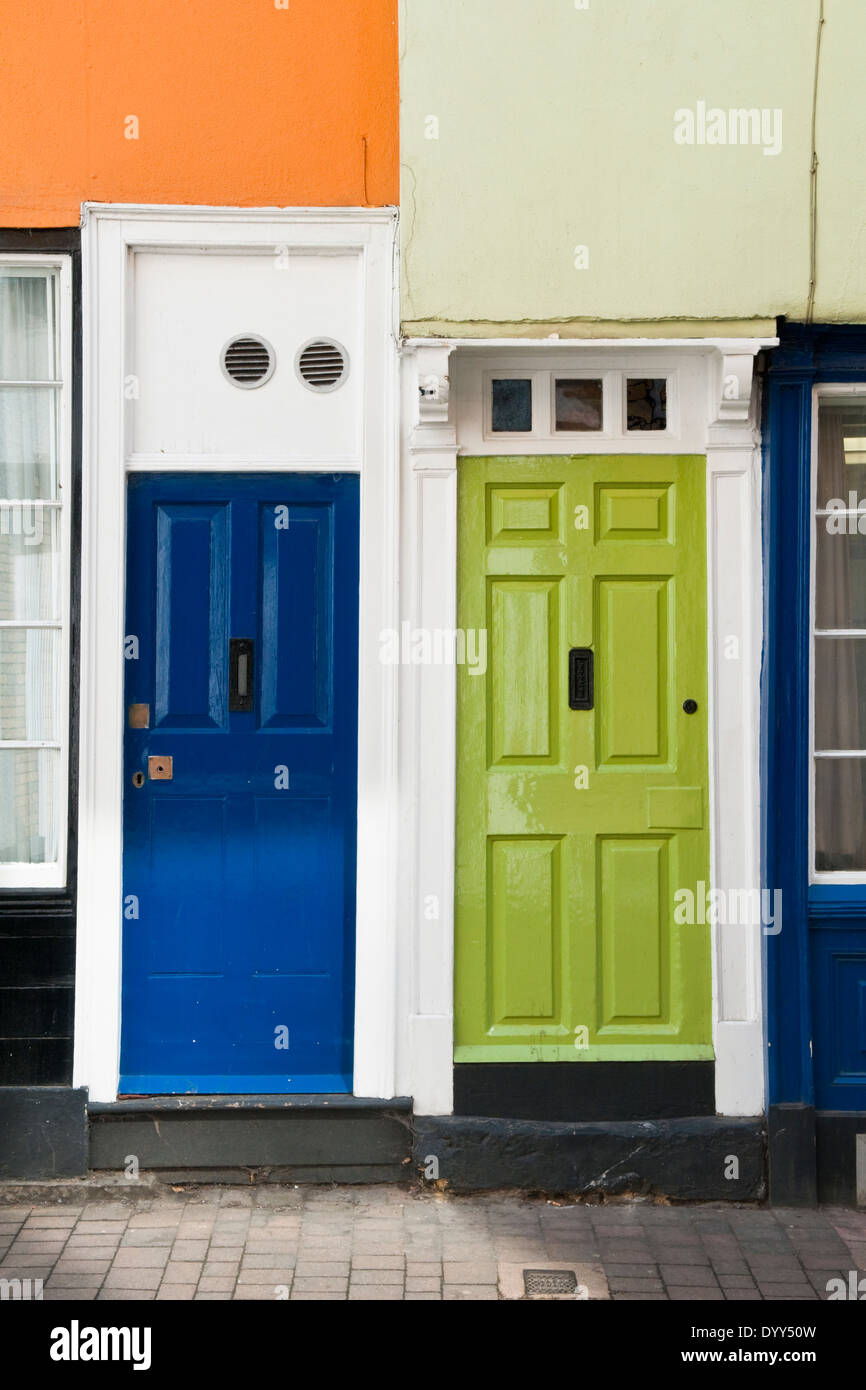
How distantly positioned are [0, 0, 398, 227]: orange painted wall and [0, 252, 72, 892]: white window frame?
8.2 inches

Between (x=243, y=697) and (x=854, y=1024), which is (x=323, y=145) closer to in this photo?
(x=243, y=697)

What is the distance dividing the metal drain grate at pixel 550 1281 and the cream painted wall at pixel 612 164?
3.33 m

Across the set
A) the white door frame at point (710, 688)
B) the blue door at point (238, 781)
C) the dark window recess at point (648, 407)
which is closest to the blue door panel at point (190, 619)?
the blue door at point (238, 781)

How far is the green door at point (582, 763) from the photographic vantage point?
508 centimetres

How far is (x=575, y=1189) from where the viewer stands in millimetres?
4969

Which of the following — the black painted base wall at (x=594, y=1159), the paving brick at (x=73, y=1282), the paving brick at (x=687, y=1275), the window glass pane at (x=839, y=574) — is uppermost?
the window glass pane at (x=839, y=574)

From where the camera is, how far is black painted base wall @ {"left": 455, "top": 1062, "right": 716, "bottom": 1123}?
502 cm

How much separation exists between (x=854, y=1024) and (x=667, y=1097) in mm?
789

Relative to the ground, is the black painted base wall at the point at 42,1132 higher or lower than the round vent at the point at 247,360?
lower

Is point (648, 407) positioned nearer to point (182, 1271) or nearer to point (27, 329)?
point (27, 329)

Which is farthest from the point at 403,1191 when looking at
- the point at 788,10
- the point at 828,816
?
the point at 788,10

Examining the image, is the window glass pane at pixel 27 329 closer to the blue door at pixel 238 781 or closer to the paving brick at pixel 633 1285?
the blue door at pixel 238 781

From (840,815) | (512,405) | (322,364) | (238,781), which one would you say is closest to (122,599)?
(238,781)

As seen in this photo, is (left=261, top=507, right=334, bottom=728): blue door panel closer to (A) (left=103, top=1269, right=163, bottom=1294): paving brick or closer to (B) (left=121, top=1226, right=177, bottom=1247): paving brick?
(B) (left=121, top=1226, right=177, bottom=1247): paving brick
